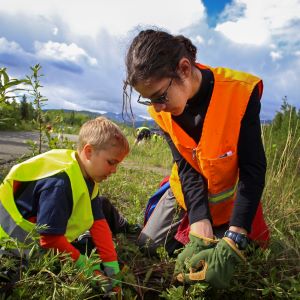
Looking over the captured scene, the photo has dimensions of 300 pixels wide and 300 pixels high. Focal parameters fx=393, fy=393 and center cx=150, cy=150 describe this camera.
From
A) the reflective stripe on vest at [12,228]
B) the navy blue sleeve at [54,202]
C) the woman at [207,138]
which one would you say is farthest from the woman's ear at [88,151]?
the reflective stripe on vest at [12,228]

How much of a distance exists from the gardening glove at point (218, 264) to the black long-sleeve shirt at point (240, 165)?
21 cm

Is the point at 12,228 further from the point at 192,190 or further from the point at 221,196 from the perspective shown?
the point at 221,196

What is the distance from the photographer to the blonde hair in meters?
2.29

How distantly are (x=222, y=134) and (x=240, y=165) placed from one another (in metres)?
0.23

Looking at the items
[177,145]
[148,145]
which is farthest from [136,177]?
[148,145]

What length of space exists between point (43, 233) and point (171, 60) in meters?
1.10

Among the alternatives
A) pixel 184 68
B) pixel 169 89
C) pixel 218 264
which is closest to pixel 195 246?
pixel 218 264

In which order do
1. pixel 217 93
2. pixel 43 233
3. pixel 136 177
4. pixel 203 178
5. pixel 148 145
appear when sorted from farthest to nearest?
pixel 148 145 → pixel 136 177 → pixel 203 178 → pixel 217 93 → pixel 43 233

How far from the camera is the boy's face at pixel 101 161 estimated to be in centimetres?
227

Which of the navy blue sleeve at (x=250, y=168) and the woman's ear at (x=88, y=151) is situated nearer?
the navy blue sleeve at (x=250, y=168)

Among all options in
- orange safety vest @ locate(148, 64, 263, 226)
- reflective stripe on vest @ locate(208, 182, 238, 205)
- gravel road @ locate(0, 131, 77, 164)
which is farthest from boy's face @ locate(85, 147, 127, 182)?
gravel road @ locate(0, 131, 77, 164)

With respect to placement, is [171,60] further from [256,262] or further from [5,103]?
[256,262]

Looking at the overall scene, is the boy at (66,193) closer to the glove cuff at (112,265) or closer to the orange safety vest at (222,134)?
the glove cuff at (112,265)

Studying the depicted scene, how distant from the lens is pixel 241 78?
2.34 m
